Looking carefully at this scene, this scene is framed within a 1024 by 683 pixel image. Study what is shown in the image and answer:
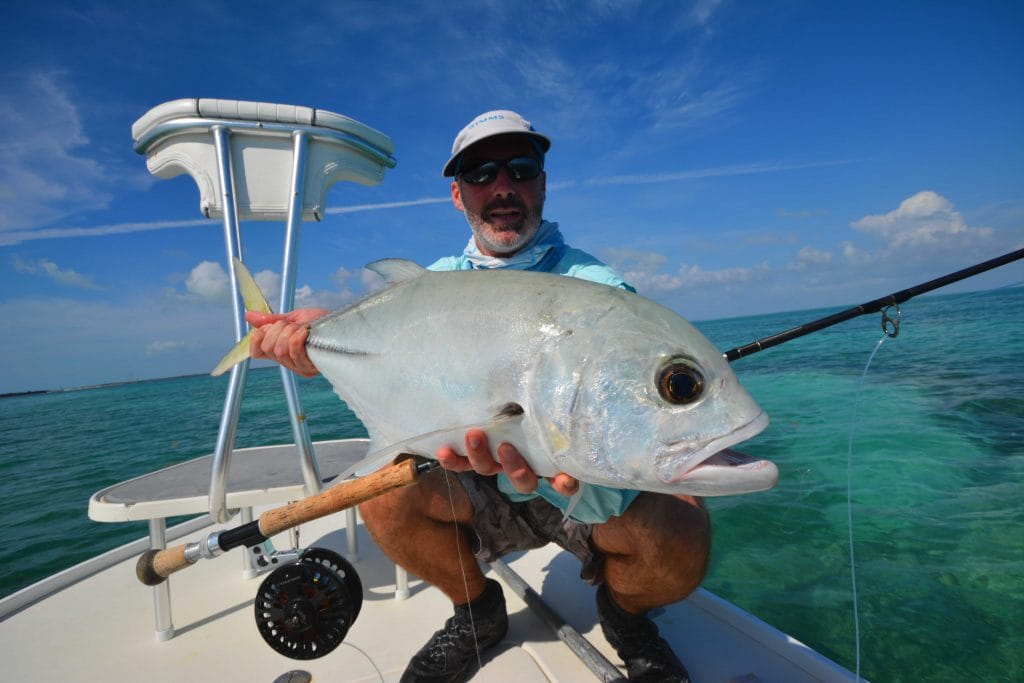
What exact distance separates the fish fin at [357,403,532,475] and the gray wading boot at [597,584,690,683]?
1.24 metres

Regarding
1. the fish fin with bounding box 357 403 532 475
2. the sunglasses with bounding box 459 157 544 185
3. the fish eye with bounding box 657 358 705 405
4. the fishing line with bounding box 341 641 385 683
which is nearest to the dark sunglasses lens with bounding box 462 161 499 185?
the sunglasses with bounding box 459 157 544 185

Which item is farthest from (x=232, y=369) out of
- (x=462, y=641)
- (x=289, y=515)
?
(x=462, y=641)

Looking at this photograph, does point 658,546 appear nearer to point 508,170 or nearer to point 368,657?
point 368,657

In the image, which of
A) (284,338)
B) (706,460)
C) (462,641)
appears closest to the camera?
(706,460)

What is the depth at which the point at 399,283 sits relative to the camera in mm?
1774

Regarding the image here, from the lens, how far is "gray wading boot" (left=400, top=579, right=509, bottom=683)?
2.03 m

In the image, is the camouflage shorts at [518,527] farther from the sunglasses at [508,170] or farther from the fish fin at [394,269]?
the sunglasses at [508,170]

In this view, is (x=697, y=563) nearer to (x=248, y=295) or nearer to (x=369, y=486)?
(x=369, y=486)

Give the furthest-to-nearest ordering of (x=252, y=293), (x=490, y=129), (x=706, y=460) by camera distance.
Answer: (x=490, y=129)
(x=252, y=293)
(x=706, y=460)

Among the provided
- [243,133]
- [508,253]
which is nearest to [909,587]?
[508,253]

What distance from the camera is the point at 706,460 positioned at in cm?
113

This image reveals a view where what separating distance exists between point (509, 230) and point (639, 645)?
2.02 m

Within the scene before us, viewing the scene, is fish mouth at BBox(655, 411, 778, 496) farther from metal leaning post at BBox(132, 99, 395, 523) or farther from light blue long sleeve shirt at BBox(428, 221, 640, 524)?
metal leaning post at BBox(132, 99, 395, 523)

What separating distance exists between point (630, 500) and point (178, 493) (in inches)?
94.1
